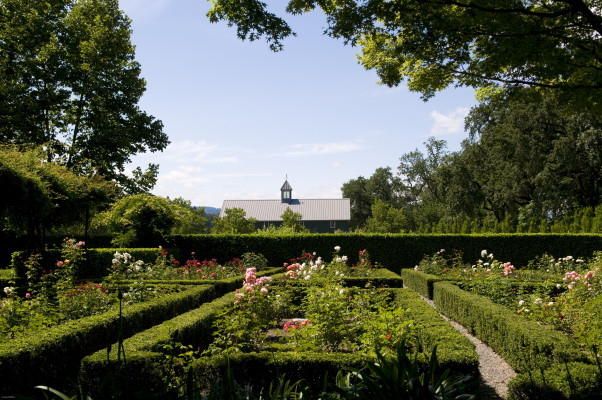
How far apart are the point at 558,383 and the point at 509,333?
2.08 metres

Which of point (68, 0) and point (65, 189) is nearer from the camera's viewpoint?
point (65, 189)

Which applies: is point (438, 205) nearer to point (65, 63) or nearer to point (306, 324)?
point (65, 63)

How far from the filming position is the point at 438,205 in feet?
129

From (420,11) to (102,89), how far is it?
1885 cm

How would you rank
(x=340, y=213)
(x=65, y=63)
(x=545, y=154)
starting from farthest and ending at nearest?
(x=340, y=213)
(x=545, y=154)
(x=65, y=63)

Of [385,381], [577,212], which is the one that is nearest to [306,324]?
[385,381]

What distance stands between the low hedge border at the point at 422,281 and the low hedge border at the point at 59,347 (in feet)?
22.4

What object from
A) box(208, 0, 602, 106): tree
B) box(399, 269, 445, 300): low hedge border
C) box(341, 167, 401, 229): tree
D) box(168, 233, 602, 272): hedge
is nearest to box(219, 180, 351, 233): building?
box(341, 167, 401, 229): tree

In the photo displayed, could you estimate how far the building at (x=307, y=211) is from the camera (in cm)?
4306

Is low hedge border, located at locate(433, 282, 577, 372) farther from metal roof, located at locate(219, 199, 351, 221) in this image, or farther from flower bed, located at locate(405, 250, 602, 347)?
metal roof, located at locate(219, 199, 351, 221)

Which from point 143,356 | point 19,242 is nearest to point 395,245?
point 143,356

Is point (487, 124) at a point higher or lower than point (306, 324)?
higher

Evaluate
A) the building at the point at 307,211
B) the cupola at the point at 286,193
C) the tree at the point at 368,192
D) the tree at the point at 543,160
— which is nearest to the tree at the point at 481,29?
the tree at the point at 543,160

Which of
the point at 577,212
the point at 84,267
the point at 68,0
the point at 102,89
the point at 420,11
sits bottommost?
the point at 84,267
